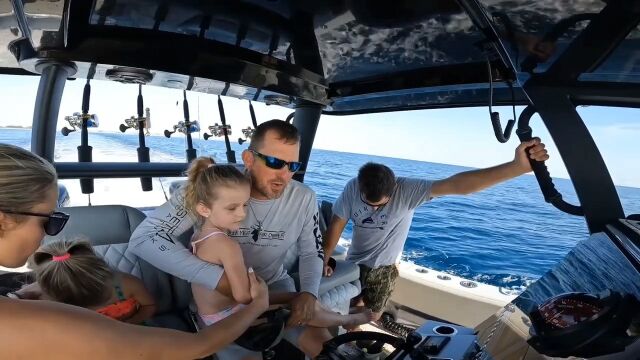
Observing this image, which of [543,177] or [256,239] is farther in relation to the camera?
[256,239]

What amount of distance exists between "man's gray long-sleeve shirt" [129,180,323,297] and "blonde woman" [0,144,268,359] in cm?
72

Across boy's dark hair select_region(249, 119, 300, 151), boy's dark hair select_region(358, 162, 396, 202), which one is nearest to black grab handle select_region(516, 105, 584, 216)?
boy's dark hair select_region(249, 119, 300, 151)

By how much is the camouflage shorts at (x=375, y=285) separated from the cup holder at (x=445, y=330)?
1.66 metres

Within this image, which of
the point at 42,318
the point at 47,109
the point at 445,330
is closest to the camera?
the point at 42,318

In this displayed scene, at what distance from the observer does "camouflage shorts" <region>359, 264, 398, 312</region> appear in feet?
9.39

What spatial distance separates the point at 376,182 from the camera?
2551 millimetres

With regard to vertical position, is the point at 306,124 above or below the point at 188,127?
above

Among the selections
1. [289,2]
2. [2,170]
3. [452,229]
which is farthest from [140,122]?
[452,229]

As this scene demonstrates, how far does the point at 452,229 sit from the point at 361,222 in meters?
7.11

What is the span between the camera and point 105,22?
186 centimetres

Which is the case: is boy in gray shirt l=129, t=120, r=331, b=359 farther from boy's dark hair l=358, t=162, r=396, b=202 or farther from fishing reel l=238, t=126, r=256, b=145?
fishing reel l=238, t=126, r=256, b=145

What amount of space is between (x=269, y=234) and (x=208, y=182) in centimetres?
43

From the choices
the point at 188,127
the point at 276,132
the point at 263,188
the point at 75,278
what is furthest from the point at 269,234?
the point at 188,127

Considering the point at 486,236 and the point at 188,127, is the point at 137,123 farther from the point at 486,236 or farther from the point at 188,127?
the point at 486,236
